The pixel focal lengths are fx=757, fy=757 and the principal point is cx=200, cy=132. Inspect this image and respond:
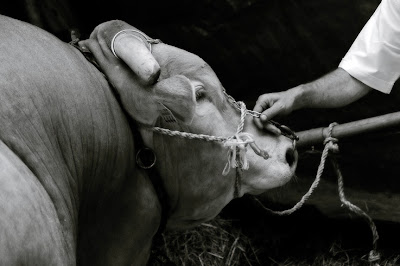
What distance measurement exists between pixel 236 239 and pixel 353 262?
27.2 inches

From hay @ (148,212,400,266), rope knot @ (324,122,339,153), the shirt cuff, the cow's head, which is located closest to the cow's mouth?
the cow's head

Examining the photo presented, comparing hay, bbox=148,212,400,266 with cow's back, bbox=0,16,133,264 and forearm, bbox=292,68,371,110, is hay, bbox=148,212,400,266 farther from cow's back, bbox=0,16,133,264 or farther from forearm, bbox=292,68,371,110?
cow's back, bbox=0,16,133,264

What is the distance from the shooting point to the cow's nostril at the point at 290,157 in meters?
3.03

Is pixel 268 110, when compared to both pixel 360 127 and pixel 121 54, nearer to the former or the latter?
pixel 360 127

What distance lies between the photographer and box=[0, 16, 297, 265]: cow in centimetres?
223

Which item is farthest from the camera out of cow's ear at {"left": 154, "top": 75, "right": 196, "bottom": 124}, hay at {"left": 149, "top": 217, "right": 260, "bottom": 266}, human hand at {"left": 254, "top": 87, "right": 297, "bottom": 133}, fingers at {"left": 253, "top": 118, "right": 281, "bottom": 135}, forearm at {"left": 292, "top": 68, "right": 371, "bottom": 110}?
hay at {"left": 149, "top": 217, "right": 260, "bottom": 266}

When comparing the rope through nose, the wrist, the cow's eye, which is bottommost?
the wrist

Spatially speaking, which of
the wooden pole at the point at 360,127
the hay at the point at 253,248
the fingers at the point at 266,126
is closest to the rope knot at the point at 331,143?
the wooden pole at the point at 360,127

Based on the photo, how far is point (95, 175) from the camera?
2723 mm

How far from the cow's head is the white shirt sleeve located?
2.31 feet

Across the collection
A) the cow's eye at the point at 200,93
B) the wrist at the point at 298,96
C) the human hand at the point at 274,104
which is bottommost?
the wrist at the point at 298,96

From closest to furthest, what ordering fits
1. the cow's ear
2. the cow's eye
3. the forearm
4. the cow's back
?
the cow's back < the cow's ear < the cow's eye < the forearm

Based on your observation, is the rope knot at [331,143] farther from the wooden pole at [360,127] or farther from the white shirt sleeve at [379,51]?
the white shirt sleeve at [379,51]

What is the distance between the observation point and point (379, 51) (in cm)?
347
